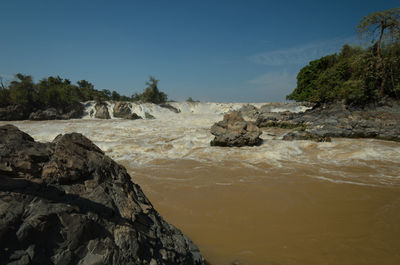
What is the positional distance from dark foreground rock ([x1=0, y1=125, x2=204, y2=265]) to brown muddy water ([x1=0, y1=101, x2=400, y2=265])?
112 centimetres

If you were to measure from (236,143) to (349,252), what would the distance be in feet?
22.2

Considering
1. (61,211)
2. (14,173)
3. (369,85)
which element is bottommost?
(61,211)

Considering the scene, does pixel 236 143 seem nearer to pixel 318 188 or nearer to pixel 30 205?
pixel 318 188

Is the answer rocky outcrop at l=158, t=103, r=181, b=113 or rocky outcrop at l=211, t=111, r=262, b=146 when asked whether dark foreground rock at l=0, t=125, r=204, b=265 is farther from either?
rocky outcrop at l=158, t=103, r=181, b=113

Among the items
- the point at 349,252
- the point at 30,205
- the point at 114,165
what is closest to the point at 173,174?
the point at 114,165

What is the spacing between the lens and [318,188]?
439 cm

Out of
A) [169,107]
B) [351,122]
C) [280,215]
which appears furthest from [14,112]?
[351,122]

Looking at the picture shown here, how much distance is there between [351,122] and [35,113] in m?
29.1

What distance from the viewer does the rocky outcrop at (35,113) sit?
66.2 feet

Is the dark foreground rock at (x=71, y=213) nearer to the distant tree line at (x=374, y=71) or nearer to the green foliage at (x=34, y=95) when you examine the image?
the distant tree line at (x=374, y=71)

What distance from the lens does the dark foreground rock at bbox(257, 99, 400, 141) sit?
1006 centimetres

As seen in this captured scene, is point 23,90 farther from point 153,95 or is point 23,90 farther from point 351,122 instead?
point 351,122

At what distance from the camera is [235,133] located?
9.18m

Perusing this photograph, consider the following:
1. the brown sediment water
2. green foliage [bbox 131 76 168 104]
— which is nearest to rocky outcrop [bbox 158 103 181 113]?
green foliage [bbox 131 76 168 104]
